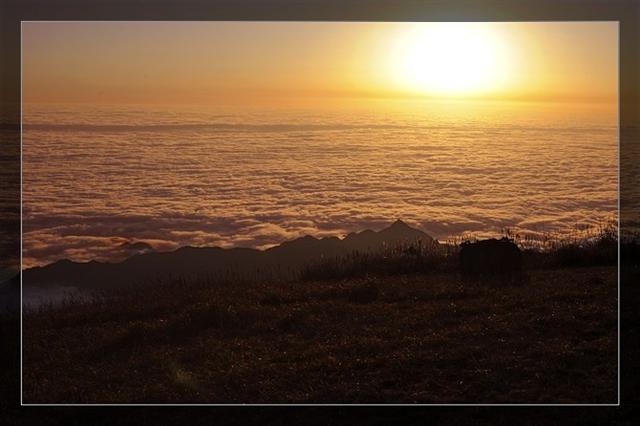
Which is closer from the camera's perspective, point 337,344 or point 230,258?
point 337,344

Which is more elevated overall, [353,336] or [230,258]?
[230,258]

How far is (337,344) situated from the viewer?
4.29 metres

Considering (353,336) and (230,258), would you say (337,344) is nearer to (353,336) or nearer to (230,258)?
(353,336)

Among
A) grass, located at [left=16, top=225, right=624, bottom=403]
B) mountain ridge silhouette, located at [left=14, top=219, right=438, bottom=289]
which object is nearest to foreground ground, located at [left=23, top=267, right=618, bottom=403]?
grass, located at [left=16, top=225, right=624, bottom=403]

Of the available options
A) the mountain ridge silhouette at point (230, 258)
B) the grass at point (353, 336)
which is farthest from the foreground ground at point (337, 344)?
the mountain ridge silhouette at point (230, 258)

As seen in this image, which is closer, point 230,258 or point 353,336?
point 353,336

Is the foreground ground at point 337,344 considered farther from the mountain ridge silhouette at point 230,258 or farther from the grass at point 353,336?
the mountain ridge silhouette at point 230,258

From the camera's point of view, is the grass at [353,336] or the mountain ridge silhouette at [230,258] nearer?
the grass at [353,336]

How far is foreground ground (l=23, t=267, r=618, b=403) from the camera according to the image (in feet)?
13.3

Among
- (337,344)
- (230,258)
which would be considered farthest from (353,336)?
(230,258)

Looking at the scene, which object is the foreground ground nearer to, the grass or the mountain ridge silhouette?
the grass

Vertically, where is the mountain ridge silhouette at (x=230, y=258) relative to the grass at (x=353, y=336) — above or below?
above

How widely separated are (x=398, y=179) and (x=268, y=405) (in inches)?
66.6

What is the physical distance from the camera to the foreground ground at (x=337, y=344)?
13.3 ft
